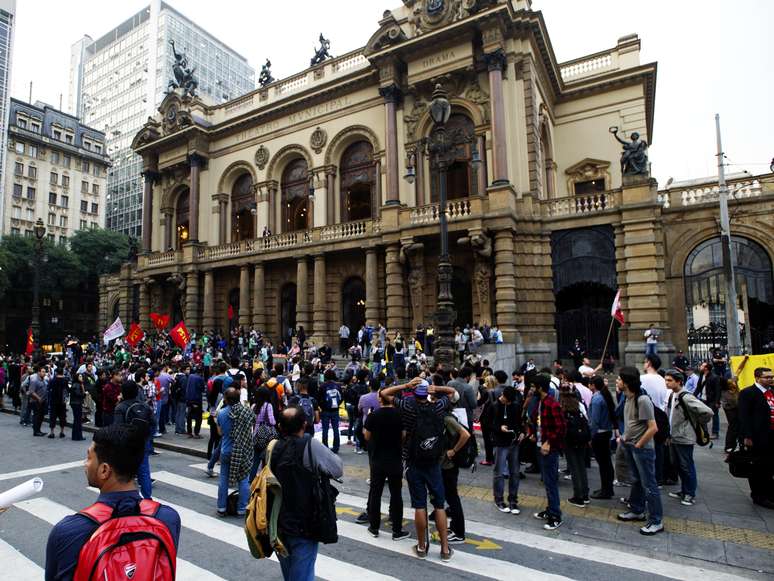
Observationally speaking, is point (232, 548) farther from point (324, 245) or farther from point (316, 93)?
point (316, 93)

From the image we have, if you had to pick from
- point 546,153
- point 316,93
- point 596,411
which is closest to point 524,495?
point 596,411

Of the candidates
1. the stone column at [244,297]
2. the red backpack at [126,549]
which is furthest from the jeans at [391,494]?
the stone column at [244,297]

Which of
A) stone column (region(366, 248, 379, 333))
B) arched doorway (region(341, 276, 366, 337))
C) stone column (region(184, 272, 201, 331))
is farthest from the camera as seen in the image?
stone column (region(184, 272, 201, 331))

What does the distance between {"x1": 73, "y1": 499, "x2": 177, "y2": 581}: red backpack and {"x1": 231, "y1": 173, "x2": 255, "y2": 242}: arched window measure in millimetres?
30497

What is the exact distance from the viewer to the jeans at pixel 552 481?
6031 mm

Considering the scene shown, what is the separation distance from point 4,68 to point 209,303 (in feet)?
168

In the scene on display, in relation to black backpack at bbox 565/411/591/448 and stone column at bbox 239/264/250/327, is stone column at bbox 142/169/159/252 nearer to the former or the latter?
stone column at bbox 239/264/250/327

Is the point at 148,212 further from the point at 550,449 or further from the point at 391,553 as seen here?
the point at 550,449

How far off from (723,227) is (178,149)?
31.3 metres

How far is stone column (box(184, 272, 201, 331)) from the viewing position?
3017 centimetres

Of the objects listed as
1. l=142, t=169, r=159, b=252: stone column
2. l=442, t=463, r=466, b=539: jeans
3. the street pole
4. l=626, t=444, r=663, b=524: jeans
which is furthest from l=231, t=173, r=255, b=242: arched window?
l=626, t=444, r=663, b=524: jeans

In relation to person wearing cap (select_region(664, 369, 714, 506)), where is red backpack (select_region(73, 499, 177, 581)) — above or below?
above

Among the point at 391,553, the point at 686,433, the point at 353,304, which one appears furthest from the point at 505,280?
the point at 391,553

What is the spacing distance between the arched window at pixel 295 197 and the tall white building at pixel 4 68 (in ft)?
152
